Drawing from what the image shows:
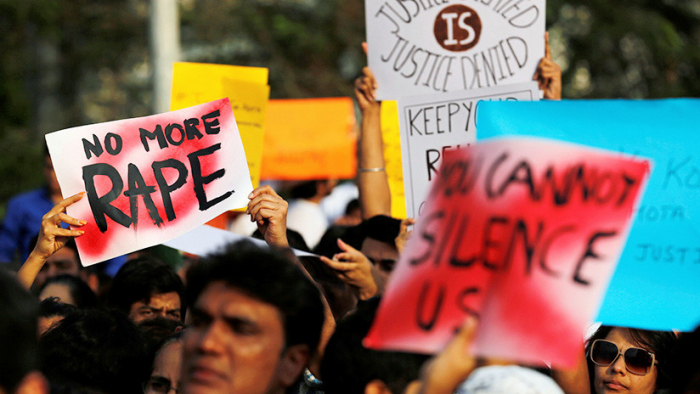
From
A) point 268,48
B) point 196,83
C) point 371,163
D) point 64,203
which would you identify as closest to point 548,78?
point 371,163

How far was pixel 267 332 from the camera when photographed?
240cm

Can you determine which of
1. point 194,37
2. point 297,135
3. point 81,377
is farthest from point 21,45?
point 81,377

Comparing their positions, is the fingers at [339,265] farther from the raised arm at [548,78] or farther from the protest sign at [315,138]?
the protest sign at [315,138]

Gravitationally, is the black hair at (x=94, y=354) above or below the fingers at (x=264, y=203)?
below

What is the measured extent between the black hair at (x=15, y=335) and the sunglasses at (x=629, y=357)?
218cm

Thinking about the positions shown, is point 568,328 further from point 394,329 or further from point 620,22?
point 620,22

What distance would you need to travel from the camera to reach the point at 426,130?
4328 mm

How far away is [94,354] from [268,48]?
43.2ft

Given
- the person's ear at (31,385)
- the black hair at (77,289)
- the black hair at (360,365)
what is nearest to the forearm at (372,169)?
the black hair at (77,289)

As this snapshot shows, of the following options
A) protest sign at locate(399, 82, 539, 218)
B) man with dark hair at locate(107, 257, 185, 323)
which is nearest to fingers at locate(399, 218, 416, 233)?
protest sign at locate(399, 82, 539, 218)

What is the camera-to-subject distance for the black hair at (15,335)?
5.38 ft

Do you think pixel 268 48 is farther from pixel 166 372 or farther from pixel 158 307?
pixel 166 372

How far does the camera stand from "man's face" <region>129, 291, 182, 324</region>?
166 inches

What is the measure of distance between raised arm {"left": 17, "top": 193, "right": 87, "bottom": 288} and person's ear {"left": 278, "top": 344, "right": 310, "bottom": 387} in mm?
1131
